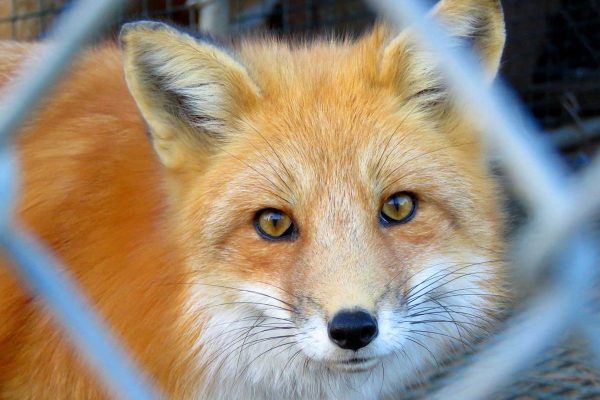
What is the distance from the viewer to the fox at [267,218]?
76.4 inches

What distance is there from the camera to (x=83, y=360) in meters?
2.18

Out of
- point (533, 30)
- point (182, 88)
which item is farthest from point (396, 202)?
point (533, 30)

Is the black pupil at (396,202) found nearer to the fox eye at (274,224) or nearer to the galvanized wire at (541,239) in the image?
the fox eye at (274,224)

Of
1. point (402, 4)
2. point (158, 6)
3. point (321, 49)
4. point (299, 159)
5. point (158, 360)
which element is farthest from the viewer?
point (158, 6)

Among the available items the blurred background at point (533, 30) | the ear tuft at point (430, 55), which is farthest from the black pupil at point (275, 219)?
the blurred background at point (533, 30)

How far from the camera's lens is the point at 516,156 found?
2.81ft

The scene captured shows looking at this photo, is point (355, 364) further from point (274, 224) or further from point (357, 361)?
point (274, 224)

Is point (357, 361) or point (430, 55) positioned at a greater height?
point (430, 55)

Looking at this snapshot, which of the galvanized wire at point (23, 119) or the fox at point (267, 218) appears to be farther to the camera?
the fox at point (267, 218)

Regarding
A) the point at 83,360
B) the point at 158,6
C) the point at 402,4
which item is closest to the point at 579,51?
the point at 158,6

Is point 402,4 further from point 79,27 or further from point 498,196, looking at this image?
point 498,196

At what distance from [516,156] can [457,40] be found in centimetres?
118

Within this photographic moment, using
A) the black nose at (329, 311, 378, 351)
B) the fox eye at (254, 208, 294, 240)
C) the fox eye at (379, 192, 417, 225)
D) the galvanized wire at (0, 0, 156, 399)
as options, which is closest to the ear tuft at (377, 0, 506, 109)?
the fox eye at (379, 192, 417, 225)

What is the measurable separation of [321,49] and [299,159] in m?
0.59
